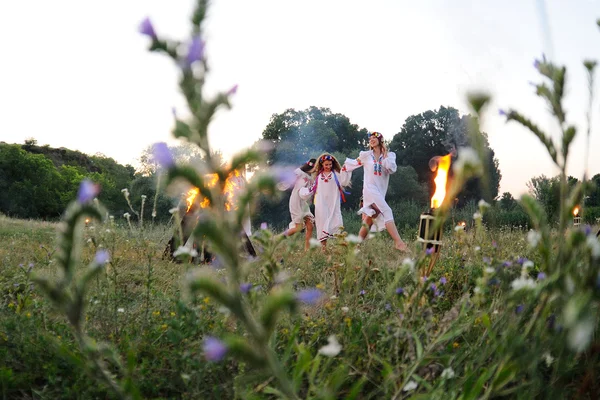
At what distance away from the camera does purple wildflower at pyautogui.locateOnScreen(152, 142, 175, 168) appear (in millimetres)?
979

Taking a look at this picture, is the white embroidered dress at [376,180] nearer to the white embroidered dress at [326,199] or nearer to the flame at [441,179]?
the white embroidered dress at [326,199]

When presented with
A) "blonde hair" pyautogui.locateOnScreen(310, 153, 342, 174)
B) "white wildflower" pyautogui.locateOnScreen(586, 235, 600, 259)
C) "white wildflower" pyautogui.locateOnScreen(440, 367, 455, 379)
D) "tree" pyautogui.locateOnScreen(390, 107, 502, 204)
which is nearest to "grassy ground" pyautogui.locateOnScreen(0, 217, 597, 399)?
"white wildflower" pyautogui.locateOnScreen(440, 367, 455, 379)

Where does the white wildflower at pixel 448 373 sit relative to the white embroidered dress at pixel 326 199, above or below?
below

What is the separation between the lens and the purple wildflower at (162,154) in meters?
0.98

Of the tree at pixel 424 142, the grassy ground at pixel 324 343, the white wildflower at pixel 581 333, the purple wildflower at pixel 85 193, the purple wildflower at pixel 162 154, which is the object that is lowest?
the grassy ground at pixel 324 343

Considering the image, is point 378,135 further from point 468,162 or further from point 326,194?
point 468,162

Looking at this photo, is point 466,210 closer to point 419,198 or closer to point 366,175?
point 419,198

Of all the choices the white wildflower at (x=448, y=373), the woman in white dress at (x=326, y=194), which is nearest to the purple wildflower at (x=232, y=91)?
the white wildflower at (x=448, y=373)

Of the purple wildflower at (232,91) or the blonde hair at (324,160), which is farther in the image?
the blonde hair at (324,160)

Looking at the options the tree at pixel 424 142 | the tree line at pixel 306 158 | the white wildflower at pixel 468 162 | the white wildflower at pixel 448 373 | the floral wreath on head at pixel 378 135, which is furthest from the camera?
the tree at pixel 424 142

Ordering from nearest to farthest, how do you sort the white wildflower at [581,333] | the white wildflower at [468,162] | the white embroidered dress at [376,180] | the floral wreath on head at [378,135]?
the white wildflower at [581,333]
the white wildflower at [468,162]
the white embroidered dress at [376,180]
the floral wreath on head at [378,135]

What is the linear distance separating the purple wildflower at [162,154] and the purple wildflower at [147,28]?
0.21 meters

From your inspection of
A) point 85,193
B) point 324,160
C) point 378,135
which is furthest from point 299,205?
point 85,193

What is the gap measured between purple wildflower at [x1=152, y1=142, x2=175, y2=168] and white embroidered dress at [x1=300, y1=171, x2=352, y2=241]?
33.5 ft
